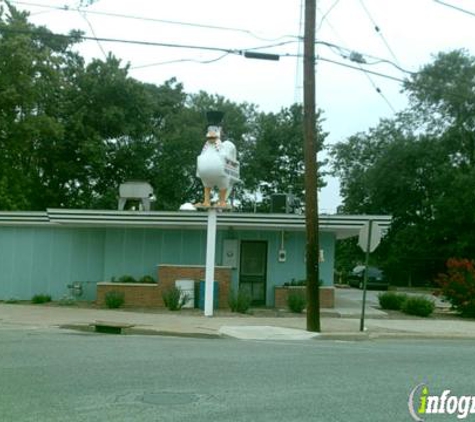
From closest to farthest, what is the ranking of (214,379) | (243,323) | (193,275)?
1. (214,379)
2. (243,323)
3. (193,275)

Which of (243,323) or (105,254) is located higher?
(105,254)

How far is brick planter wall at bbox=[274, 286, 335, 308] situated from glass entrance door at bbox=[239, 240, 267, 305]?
801 mm

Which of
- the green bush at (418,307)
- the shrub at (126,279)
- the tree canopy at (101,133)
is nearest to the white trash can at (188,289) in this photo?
the shrub at (126,279)

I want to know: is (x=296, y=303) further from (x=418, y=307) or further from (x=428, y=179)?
(x=428, y=179)

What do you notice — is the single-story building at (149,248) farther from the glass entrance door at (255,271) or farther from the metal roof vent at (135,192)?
the metal roof vent at (135,192)

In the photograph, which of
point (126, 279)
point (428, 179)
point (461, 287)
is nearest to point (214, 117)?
point (126, 279)

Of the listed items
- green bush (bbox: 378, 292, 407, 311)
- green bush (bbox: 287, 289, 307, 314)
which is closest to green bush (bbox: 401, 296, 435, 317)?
green bush (bbox: 378, 292, 407, 311)

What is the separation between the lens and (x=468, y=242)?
48.6 metres

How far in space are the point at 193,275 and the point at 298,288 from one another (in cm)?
349

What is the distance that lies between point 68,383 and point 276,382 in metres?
2.71

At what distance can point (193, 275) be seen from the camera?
74.6 feet

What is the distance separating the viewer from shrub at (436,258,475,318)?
2239 centimetres

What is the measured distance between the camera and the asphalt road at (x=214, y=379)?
297 inches

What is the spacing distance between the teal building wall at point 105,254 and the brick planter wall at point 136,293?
1.79m
